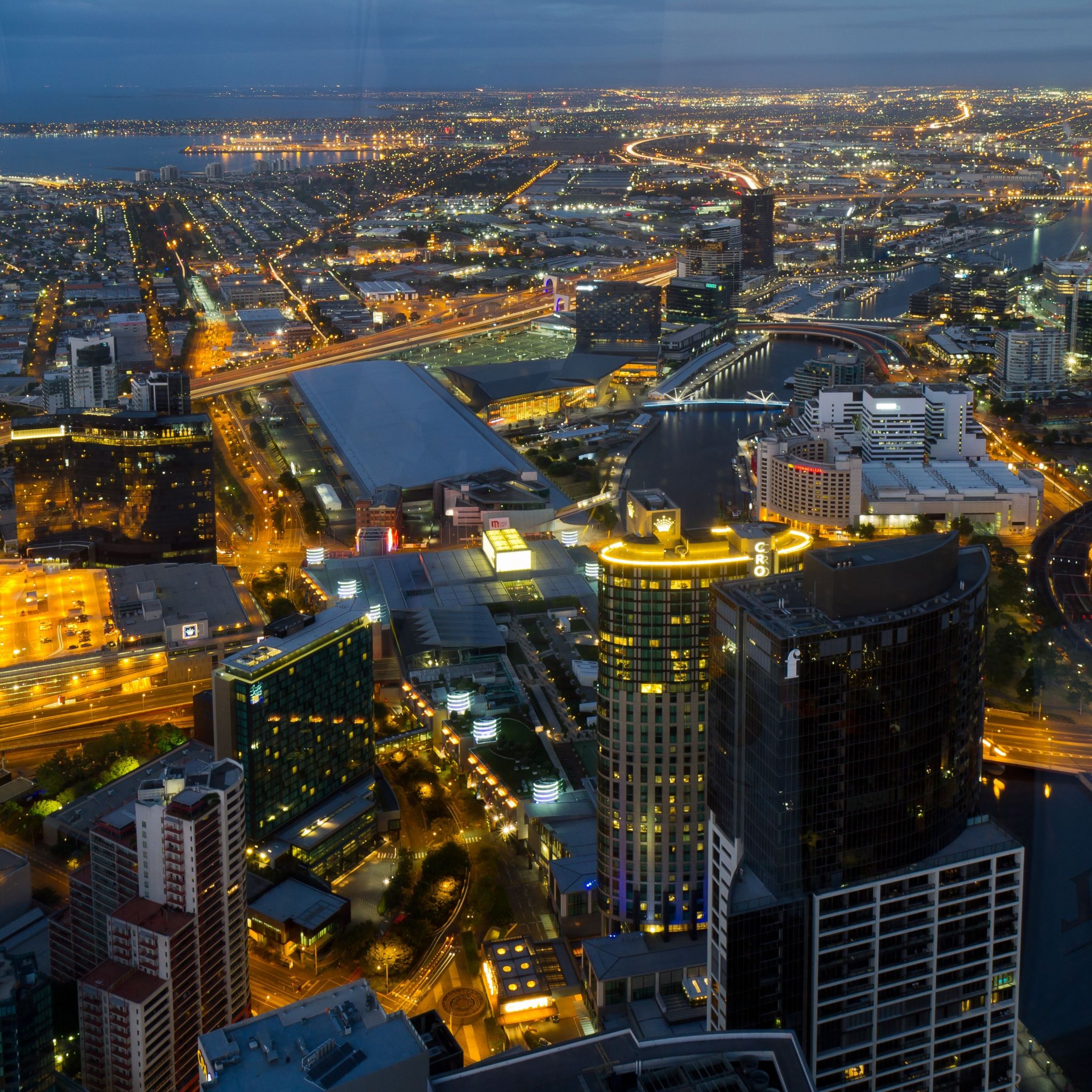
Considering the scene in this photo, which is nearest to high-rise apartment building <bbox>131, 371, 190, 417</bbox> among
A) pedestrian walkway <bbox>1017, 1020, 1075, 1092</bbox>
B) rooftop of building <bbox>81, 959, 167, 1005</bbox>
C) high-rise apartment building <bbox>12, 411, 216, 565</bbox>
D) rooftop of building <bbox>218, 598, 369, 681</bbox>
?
high-rise apartment building <bbox>12, 411, 216, 565</bbox>

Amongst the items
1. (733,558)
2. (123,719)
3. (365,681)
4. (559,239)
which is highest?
(559,239)

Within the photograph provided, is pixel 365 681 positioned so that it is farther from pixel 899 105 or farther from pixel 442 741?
pixel 899 105

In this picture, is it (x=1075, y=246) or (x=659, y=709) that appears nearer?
(x=659, y=709)

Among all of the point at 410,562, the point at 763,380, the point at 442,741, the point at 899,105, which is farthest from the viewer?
the point at 763,380

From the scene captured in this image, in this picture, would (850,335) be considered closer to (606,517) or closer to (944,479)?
(944,479)

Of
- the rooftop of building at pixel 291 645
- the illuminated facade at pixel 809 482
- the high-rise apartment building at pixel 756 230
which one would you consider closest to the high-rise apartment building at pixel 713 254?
the high-rise apartment building at pixel 756 230

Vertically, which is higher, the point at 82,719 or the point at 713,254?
the point at 713,254

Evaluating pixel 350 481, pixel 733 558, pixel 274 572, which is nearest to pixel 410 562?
pixel 274 572

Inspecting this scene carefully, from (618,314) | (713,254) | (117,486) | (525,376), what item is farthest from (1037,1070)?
(713,254)
